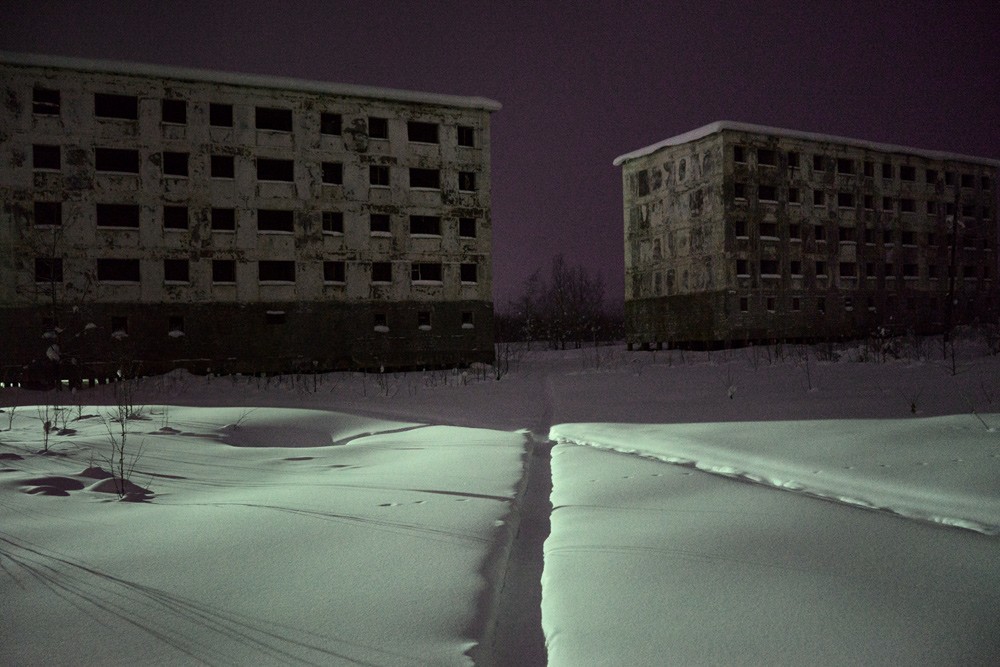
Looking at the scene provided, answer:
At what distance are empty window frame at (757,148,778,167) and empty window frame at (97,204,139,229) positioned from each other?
29.5 meters

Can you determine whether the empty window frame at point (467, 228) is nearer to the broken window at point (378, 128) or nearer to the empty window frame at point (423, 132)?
the empty window frame at point (423, 132)

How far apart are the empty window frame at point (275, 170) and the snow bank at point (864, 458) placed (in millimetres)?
21268

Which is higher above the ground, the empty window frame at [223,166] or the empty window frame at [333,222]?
the empty window frame at [223,166]

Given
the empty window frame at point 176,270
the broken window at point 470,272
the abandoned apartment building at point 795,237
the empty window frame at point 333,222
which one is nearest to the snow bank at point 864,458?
the broken window at point 470,272

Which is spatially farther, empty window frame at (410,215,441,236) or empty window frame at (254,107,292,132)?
empty window frame at (410,215,441,236)

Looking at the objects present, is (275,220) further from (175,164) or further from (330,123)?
(330,123)

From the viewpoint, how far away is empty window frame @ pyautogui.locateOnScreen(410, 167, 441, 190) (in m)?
25.4

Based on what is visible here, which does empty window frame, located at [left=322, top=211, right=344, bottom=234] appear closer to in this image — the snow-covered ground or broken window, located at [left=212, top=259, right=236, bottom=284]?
broken window, located at [left=212, top=259, right=236, bottom=284]

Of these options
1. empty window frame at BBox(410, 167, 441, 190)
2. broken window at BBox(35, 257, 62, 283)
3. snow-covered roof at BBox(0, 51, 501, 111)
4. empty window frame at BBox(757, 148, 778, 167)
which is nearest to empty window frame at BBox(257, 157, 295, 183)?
snow-covered roof at BBox(0, 51, 501, 111)

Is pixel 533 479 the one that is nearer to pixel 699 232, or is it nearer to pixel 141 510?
pixel 141 510

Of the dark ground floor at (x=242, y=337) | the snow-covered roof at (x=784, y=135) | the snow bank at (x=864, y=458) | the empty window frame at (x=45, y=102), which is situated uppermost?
the snow-covered roof at (x=784, y=135)

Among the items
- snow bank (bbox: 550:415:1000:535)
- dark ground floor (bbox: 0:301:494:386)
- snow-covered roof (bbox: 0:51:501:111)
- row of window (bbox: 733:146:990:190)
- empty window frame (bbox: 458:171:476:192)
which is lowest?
snow bank (bbox: 550:415:1000:535)

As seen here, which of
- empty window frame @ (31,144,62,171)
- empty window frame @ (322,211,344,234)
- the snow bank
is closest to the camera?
the snow bank

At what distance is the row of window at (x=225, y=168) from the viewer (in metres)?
21.6
